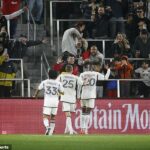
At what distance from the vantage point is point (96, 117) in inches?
1075

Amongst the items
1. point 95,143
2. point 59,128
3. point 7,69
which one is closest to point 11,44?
point 7,69

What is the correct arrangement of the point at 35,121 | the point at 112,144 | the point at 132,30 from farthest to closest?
the point at 132,30
the point at 35,121
the point at 112,144

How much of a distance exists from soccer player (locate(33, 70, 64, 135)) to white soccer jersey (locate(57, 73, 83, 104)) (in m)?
0.30

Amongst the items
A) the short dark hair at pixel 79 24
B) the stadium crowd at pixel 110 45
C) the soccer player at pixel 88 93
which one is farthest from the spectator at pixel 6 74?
the short dark hair at pixel 79 24

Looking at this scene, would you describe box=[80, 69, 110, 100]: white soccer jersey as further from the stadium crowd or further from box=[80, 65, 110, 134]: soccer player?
the stadium crowd

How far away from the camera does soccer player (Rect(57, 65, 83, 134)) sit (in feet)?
84.7

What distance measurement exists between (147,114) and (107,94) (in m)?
1.27

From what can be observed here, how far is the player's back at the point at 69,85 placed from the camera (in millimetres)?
25812

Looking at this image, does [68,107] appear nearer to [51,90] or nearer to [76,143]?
[51,90]

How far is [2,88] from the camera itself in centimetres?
2728

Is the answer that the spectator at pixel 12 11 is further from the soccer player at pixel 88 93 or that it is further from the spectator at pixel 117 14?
the soccer player at pixel 88 93

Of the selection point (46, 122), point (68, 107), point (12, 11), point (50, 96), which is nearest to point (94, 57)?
point (68, 107)

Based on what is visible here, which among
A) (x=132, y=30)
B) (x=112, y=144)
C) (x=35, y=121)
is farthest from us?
(x=132, y=30)

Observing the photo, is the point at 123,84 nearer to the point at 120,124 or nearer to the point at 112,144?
the point at 120,124
